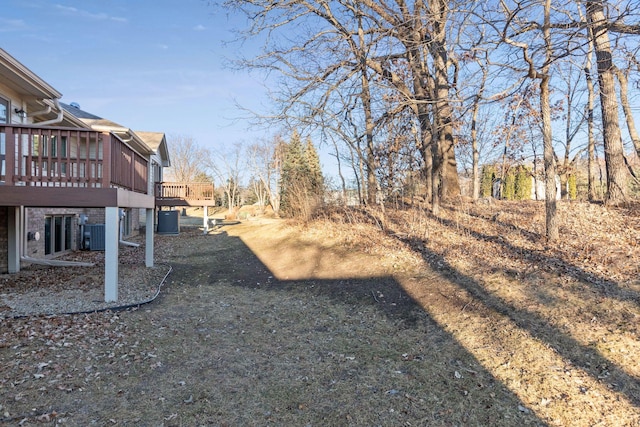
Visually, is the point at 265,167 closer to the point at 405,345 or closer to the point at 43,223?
the point at 43,223

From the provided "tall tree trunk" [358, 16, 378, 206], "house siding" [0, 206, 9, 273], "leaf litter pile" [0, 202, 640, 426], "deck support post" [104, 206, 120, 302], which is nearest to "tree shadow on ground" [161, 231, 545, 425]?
"leaf litter pile" [0, 202, 640, 426]

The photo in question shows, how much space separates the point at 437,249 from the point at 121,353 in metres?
6.05

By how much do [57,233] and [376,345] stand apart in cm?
1077

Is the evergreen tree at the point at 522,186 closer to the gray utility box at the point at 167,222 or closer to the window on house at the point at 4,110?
the gray utility box at the point at 167,222

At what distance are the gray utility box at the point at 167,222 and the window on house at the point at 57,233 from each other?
6700mm

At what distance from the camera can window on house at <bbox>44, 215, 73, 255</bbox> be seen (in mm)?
10477

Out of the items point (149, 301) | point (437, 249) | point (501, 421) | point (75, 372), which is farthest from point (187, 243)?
point (501, 421)

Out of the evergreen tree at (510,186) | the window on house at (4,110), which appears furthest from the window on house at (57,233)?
the evergreen tree at (510,186)

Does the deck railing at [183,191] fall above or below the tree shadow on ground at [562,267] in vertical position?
above

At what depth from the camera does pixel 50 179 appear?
19.6 feet

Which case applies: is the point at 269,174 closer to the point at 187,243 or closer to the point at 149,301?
the point at 187,243

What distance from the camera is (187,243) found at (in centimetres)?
1493

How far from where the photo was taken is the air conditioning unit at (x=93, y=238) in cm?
1242

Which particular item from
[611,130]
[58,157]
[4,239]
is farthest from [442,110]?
[4,239]
